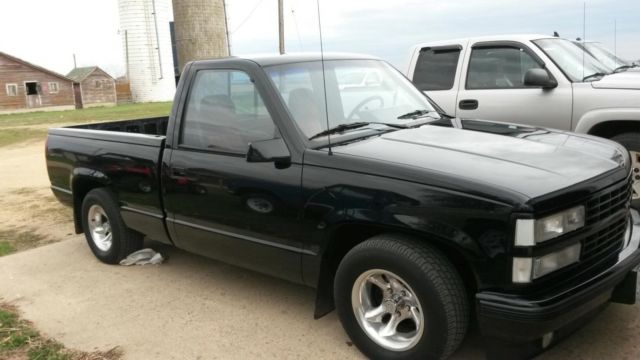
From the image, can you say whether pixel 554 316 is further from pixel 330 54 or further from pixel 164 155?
pixel 164 155

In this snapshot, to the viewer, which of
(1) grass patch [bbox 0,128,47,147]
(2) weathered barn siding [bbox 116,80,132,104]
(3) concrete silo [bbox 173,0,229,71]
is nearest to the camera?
(3) concrete silo [bbox 173,0,229,71]

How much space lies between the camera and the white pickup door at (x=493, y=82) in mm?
6066

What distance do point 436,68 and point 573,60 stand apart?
1.49 m

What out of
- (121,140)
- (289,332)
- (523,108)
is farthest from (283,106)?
(523,108)

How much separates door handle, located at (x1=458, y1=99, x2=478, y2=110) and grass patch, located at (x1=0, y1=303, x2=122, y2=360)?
4492mm

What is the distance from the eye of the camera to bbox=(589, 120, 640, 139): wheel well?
225 inches

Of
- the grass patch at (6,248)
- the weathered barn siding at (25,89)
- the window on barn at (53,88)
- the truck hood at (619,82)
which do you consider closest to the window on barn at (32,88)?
the weathered barn siding at (25,89)

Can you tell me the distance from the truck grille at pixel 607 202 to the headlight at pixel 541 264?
7.3 inches

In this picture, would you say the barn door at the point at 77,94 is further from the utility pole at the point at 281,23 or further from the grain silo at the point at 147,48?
the utility pole at the point at 281,23

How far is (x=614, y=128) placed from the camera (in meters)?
5.81

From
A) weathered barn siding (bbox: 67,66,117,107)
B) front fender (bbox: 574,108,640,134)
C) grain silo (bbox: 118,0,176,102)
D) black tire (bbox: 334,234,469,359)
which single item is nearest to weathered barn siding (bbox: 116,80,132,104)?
grain silo (bbox: 118,0,176,102)

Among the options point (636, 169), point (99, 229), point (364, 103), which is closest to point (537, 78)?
point (636, 169)

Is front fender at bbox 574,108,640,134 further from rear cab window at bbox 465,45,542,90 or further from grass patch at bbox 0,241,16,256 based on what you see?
grass patch at bbox 0,241,16,256

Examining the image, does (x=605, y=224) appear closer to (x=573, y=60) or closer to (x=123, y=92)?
(x=573, y=60)
